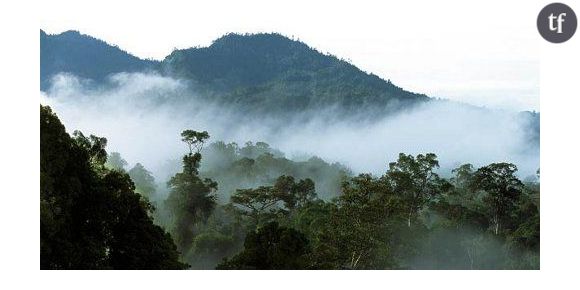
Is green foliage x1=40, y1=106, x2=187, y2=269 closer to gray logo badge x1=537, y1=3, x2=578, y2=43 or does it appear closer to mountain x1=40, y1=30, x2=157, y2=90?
gray logo badge x1=537, y1=3, x2=578, y2=43

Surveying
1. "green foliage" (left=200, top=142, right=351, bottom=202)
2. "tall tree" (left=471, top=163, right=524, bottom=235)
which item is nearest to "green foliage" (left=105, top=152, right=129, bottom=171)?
"green foliage" (left=200, top=142, right=351, bottom=202)

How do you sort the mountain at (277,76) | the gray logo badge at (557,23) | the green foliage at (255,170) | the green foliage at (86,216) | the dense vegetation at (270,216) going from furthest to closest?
the mountain at (277,76), the green foliage at (255,170), the dense vegetation at (270,216), the green foliage at (86,216), the gray logo badge at (557,23)

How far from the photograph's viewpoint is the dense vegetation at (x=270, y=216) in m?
7.42

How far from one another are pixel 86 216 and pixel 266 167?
50.5ft

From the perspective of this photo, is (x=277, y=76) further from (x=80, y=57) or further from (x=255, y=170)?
(x=255, y=170)

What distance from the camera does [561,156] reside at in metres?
6.38

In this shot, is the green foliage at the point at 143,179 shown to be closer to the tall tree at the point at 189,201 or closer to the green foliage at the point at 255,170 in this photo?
the green foliage at the point at 255,170

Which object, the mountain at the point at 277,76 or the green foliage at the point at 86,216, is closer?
the green foliage at the point at 86,216

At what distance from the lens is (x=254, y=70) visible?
38.6 meters

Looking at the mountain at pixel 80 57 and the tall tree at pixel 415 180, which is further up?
the mountain at pixel 80 57

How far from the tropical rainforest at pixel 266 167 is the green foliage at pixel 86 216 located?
18 mm

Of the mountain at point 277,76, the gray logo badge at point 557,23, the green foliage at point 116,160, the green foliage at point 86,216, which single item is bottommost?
the green foliage at point 86,216

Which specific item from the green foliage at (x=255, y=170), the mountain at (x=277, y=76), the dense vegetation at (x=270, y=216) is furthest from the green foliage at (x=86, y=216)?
the mountain at (x=277, y=76)
